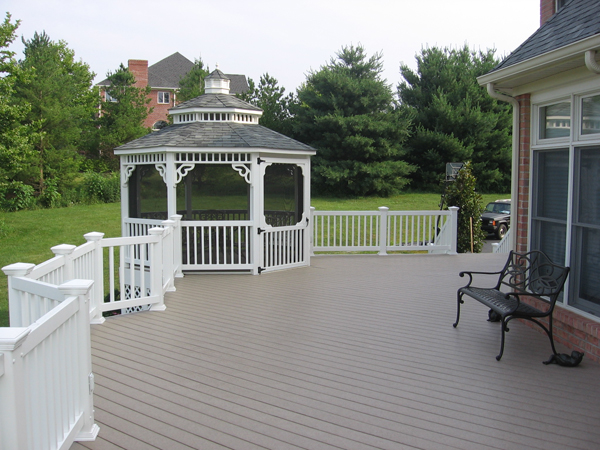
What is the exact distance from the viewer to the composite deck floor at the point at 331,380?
3.21 meters

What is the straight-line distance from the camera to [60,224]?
19.1 meters

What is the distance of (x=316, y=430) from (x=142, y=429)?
3.58ft

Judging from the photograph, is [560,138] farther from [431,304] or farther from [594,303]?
[431,304]

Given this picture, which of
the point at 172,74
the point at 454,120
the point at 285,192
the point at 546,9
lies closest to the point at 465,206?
the point at 285,192

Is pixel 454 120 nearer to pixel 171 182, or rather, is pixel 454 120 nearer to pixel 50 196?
pixel 50 196

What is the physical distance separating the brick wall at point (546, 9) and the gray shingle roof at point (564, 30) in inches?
34.7

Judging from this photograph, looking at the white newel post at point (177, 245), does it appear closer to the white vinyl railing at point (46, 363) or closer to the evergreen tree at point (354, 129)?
the white vinyl railing at point (46, 363)

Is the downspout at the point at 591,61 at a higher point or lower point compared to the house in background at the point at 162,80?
lower

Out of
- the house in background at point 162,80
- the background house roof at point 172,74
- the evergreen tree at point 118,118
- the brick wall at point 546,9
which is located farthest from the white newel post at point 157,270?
the background house roof at point 172,74

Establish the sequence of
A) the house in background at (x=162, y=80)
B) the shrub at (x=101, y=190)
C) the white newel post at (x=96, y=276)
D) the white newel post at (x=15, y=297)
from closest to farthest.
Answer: the white newel post at (x=15, y=297), the white newel post at (x=96, y=276), the shrub at (x=101, y=190), the house in background at (x=162, y=80)

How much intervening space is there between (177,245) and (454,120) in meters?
21.5

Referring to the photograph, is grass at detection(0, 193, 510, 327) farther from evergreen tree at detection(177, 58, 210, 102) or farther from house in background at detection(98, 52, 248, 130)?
house in background at detection(98, 52, 248, 130)

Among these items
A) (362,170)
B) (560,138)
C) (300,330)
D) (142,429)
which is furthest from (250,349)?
(362,170)

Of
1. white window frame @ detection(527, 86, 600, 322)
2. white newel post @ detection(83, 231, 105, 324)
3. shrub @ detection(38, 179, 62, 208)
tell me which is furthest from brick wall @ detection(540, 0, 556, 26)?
shrub @ detection(38, 179, 62, 208)
